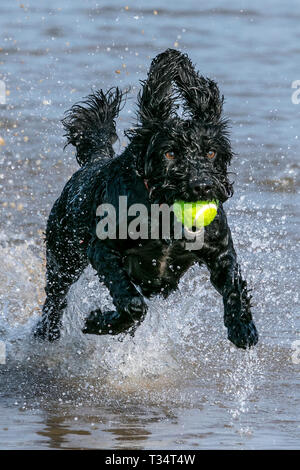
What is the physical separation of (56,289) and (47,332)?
1.02 feet

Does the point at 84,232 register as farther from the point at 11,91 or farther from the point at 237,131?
the point at 11,91

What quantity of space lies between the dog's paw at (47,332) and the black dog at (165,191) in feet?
2.67

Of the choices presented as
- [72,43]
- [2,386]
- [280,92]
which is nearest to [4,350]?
[2,386]

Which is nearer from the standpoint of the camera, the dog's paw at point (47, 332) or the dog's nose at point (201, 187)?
the dog's nose at point (201, 187)

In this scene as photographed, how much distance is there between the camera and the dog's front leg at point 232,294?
5352 millimetres

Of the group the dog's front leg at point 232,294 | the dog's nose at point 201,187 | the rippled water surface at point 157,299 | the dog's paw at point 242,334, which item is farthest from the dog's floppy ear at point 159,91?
the rippled water surface at point 157,299

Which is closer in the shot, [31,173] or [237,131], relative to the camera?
[31,173]

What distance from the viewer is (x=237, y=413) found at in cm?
543

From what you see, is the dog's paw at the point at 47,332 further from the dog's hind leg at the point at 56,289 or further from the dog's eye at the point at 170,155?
the dog's eye at the point at 170,155

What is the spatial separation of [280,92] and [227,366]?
7.08 m

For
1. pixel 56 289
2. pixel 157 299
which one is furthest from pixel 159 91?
pixel 56 289

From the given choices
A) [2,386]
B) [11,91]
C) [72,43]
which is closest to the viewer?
[2,386]

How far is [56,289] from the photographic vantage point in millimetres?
6699

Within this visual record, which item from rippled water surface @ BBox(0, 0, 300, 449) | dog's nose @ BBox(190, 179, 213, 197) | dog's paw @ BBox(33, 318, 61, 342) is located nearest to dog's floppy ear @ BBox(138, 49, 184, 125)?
dog's nose @ BBox(190, 179, 213, 197)
